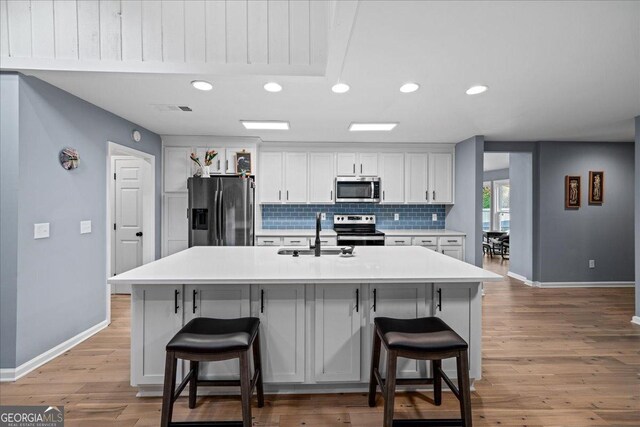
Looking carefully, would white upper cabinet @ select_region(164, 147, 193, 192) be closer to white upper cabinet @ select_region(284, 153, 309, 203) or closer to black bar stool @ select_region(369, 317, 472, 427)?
white upper cabinet @ select_region(284, 153, 309, 203)

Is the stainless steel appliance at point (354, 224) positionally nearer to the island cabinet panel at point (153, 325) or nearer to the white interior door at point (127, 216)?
the white interior door at point (127, 216)

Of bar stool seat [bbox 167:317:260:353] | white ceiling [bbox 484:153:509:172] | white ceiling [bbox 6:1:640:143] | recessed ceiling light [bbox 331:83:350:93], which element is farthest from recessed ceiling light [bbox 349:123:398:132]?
white ceiling [bbox 484:153:509:172]

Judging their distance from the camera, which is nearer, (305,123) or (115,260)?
(305,123)

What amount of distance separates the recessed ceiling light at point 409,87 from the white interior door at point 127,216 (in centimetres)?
369

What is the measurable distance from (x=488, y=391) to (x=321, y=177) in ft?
11.5

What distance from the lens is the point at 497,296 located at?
4.51m

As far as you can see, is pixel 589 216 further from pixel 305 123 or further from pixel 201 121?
pixel 201 121

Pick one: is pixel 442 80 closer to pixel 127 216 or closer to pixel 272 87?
pixel 272 87

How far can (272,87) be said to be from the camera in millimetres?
2680

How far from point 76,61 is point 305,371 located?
8.93 ft

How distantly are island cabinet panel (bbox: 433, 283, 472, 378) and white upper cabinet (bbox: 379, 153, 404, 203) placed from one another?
120 inches

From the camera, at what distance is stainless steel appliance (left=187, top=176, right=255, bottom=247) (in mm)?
4191

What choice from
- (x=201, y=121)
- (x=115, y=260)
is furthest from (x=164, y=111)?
(x=115, y=260)

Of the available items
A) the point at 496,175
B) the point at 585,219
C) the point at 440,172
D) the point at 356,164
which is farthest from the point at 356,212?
the point at 496,175
